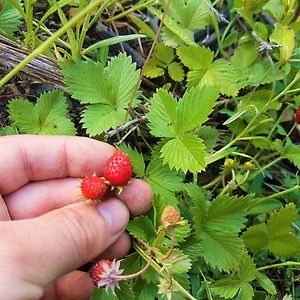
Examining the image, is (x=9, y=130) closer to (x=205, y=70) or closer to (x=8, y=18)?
(x=8, y=18)

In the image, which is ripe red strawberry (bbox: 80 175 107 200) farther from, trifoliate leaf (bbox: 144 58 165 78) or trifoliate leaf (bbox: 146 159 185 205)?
trifoliate leaf (bbox: 144 58 165 78)

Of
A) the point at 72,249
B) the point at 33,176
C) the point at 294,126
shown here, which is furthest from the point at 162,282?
the point at 294,126

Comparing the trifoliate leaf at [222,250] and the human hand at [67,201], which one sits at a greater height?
the human hand at [67,201]

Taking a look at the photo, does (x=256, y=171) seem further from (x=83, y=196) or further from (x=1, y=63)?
(x=1, y=63)

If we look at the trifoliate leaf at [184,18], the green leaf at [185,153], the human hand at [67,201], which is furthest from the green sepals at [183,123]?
the trifoliate leaf at [184,18]

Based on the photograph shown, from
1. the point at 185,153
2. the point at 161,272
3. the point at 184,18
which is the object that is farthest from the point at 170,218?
the point at 184,18

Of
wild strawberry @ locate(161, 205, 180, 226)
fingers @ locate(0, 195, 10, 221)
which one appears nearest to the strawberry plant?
wild strawberry @ locate(161, 205, 180, 226)

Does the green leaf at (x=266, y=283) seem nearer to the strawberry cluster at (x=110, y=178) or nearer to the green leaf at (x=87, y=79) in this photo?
the strawberry cluster at (x=110, y=178)
